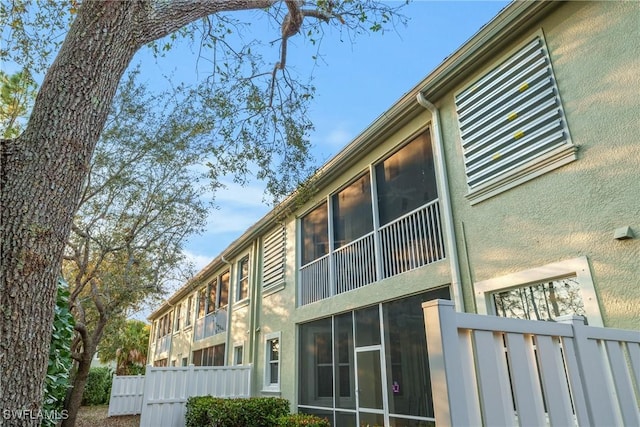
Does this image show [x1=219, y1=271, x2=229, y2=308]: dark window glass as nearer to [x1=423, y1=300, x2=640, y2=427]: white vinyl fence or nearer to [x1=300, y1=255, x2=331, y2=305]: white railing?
[x1=300, y1=255, x2=331, y2=305]: white railing

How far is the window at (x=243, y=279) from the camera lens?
1544cm

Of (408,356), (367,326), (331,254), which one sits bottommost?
(408,356)

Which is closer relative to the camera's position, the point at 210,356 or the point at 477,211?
the point at 477,211

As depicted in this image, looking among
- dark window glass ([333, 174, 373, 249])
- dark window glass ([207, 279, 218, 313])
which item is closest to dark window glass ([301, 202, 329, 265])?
dark window glass ([333, 174, 373, 249])

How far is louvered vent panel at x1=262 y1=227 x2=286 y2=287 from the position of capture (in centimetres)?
1270

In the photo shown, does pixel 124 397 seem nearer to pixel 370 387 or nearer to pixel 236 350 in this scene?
pixel 236 350

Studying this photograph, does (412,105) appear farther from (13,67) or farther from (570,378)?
(13,67)

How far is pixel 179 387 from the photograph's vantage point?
1202 centimetres

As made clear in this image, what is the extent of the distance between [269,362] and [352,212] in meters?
5.93

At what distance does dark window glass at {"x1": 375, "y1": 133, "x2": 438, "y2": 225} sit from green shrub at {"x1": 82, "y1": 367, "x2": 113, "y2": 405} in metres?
22.7

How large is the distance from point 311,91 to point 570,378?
623 cm

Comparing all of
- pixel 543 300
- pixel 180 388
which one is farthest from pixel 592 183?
pixel 180 388

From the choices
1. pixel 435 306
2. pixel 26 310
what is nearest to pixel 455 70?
pixel 435 306

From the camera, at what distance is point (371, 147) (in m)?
8.85
